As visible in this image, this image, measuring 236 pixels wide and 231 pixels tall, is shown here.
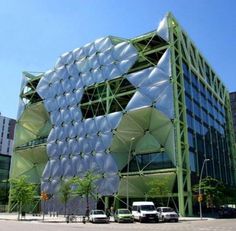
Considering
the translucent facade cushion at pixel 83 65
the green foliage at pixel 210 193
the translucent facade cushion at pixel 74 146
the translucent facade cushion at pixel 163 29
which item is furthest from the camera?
the translucent facade cushion at pixel 83 65

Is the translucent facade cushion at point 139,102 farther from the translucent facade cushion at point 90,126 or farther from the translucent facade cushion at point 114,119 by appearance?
the translucent facade cushion at point 90,126

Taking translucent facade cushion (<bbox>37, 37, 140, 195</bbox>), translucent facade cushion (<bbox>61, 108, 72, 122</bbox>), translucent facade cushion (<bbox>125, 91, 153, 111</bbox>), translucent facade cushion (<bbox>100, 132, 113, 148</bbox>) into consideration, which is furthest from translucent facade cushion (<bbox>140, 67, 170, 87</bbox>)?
translucent facade cushion (<bbox>61, 108, 72, 122</bbox>)

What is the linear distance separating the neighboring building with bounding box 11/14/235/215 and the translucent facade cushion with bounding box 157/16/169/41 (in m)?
0.18

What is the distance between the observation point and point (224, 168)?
70.9 metres

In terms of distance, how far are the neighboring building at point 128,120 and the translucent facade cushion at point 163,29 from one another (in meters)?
0.18

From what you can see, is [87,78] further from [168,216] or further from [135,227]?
[135,227]

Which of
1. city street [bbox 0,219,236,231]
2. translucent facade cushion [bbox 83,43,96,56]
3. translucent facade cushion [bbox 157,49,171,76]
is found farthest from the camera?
translucent facade cushion [bbox 83,43,96,56]

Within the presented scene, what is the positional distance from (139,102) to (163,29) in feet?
44.3

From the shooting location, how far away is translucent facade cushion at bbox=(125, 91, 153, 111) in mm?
53219

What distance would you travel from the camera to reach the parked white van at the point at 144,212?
34.2 meters

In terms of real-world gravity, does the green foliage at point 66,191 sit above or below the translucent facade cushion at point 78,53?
below

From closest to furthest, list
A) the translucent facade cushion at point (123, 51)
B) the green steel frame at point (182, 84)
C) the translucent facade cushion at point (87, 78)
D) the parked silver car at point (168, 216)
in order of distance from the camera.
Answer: the parked silver car at point (168, 216)
the green steel frame at point (182, 84)
the translucent facade cushion at point (123, 51)
the translucent facade cushion at point (87, 78)

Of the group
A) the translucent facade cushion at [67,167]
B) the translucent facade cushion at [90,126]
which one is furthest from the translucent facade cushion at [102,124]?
the translucent facade cushion at [67,167]

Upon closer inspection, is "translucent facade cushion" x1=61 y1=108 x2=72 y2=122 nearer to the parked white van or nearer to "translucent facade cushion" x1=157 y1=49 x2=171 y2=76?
"translucent facade cushion" x1=157 y1=49 x2=171 y2=76
